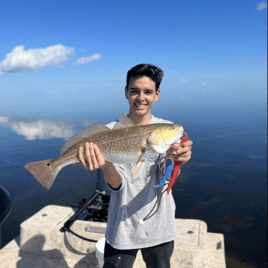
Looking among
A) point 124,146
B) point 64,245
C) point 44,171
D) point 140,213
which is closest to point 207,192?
point 64,245

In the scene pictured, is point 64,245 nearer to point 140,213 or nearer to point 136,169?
point 140,213

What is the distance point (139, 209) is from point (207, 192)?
18.0 metres

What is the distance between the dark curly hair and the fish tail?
1.57m

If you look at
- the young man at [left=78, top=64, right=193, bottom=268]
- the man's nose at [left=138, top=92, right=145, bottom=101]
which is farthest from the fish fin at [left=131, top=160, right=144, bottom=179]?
the man's nose at [left=138, top=92, right=145, bottom=101]

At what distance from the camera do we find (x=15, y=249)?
510 centimetres

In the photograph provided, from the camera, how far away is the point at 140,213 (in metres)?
2.65

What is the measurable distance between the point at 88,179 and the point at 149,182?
51.2 feet

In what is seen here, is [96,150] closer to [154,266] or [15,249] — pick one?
[154,266]

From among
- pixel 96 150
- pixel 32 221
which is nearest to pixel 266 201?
pixel 32 221

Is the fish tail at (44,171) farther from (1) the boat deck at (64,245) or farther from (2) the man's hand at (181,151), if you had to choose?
(1) the boat deck at (64,245)

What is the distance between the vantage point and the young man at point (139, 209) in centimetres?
260

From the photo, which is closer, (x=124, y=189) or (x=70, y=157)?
(x=70, y=157)

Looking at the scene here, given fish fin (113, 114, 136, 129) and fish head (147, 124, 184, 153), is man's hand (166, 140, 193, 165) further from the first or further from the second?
fish fin (113, 114, 136, 129)

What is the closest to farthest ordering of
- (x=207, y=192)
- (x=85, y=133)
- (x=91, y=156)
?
1. (x=91, y=156)
2. (x=85, y=133)
3. (x=207, y=192)
